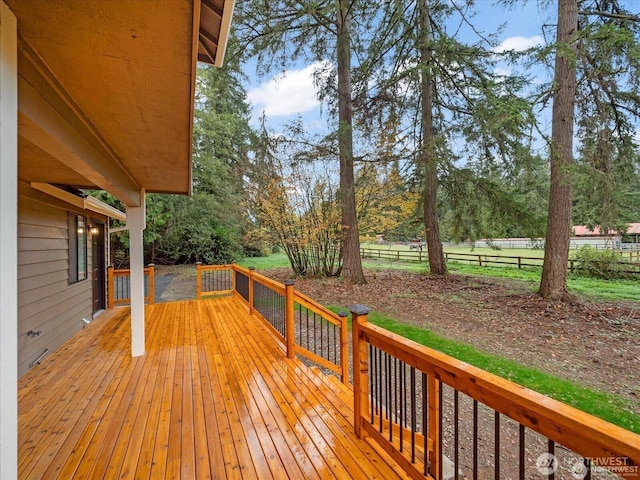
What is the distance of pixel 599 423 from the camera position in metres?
0.82

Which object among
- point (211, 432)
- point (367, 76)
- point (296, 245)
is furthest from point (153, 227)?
point (211, 432)

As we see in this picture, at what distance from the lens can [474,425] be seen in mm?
1215

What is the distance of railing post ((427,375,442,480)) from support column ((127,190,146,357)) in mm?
3511

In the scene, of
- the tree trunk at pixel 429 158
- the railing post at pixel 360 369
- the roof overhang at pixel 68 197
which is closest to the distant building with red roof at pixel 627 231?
the tree trunk at pixel 429 158

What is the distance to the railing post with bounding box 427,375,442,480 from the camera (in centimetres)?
144

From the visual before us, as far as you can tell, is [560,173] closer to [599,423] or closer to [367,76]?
[367,76]

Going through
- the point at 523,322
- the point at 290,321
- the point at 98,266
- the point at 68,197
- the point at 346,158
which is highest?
the point at 346,158

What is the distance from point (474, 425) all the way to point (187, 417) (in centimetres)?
216

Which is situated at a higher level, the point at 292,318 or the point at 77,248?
the point at 77,248

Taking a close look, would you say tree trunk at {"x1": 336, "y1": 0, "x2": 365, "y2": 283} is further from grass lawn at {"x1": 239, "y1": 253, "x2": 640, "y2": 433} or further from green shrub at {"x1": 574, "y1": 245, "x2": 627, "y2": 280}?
green shrub at {"x1": 574, "y1": 245, "x2": 627, "y2": 280}

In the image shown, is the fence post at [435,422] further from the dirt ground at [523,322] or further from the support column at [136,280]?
the support column at [136,280]
